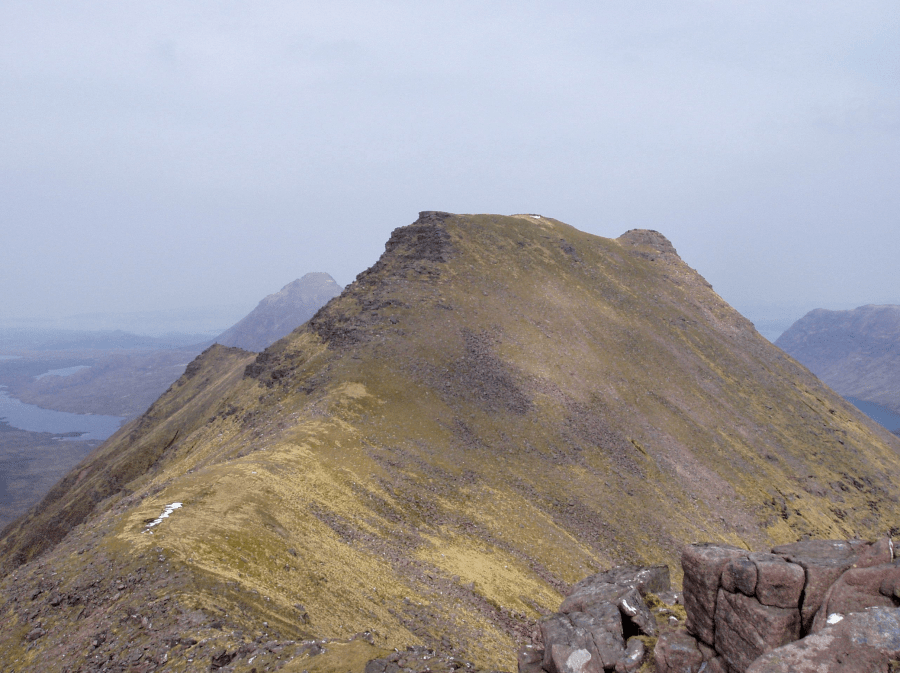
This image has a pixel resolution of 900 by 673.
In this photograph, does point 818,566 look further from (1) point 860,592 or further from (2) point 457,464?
(2) point 457,464

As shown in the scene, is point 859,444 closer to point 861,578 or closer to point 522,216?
point 522,216

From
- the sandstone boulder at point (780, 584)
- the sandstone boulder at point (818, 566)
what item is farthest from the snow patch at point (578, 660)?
the sandstone boulder at point (818, 566)

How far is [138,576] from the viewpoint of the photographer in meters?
27.2

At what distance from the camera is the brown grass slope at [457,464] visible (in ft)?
95.1

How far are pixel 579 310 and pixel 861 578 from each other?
81059 millimetres

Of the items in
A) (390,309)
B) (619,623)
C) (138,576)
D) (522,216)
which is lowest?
(138,576)

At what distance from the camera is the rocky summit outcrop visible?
13.1 metres

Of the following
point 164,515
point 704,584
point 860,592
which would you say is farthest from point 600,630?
point 164,515

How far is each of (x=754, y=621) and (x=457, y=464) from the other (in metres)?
39.5

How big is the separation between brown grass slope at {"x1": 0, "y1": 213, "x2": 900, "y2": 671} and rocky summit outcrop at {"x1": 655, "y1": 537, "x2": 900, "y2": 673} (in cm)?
1631

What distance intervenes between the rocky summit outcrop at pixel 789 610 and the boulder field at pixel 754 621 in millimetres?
28

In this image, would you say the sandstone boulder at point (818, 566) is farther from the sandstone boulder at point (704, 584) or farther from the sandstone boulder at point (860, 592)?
the sandstone boulder at point (704, 584)

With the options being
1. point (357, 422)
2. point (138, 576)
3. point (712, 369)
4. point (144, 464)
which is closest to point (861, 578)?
point (138, 576)

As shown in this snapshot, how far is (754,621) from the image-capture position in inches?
645
